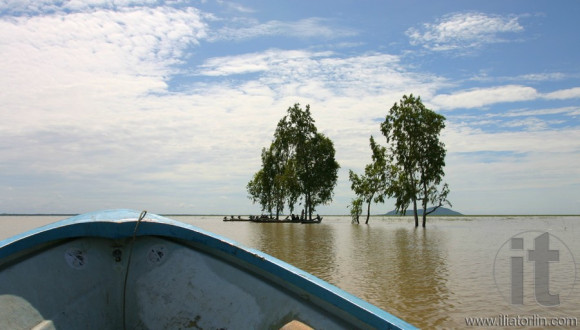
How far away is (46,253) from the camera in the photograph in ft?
9.96

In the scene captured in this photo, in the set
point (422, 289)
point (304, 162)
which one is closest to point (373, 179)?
point (304, 162)

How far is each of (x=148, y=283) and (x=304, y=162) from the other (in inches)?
2023

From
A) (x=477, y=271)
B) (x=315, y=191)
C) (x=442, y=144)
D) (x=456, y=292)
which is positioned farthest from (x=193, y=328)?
(x=315, y=191)

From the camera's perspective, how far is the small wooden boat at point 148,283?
2.86 metres

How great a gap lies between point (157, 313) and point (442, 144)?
3742 centimetres

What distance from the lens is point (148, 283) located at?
3180 mm

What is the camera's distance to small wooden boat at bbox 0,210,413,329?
112 inches

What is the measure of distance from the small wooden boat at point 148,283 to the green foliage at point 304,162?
48.6 metres

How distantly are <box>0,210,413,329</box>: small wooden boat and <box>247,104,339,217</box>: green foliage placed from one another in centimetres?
4864
